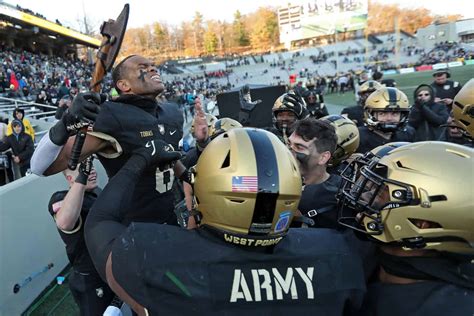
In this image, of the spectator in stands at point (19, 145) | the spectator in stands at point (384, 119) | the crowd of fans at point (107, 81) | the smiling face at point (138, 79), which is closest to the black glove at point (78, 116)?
the smiling face at point (138, 79)

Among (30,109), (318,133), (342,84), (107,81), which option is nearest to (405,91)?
(342,84)

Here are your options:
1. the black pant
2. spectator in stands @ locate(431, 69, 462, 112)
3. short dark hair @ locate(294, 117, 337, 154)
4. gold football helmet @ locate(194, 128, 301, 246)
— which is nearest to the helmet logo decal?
gold football helmet @ locate(194, 128, 301, 246)

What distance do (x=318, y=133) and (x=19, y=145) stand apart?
6992mm

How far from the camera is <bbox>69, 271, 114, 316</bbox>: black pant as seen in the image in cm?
269

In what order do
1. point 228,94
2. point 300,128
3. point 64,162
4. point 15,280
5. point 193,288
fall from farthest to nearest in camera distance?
point 228,94
point 15,280
point 300,128
point 64,162
point 193,288

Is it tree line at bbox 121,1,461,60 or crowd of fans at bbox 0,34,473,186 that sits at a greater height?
tree line at bbox 121,1,461,60

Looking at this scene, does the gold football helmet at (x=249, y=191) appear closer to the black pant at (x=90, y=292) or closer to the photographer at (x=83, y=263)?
the photographer at (x=83, y=263)

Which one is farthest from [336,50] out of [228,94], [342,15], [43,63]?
[228,94]

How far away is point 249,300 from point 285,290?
138 mm

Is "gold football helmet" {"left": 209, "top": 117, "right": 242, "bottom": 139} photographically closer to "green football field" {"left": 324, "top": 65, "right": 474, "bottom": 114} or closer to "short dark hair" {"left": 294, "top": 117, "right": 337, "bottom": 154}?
"short dark hair" {"left": 294, "top": 117, "right": 337, "bottom": 154}

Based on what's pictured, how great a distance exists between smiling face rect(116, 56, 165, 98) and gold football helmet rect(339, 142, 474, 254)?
1.41 m

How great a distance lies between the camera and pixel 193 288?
1373mm

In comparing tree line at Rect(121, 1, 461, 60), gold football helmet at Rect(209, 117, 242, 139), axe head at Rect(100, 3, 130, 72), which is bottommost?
gold football helmet at Rect(209, 117, 242, 139)

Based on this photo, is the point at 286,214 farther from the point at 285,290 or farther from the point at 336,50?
the point at 336,50
